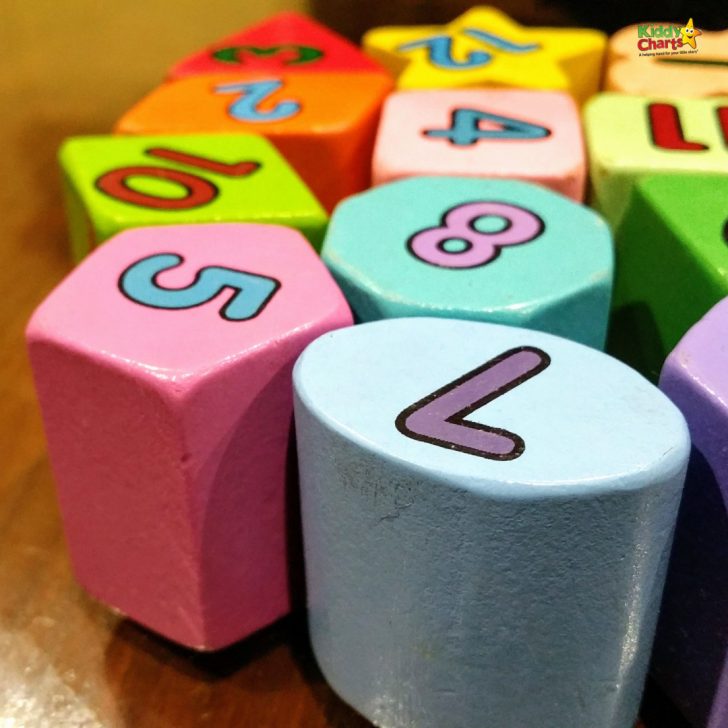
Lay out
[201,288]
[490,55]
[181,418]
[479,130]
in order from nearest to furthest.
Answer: [181,418]
[201,288]
[479,130]
[490,55]

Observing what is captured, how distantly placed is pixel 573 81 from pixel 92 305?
104 centimetres

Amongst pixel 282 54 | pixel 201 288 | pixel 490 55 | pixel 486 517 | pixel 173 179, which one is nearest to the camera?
pixel 486 517

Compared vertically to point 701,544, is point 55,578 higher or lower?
lower

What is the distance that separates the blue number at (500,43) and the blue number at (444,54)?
0.04m

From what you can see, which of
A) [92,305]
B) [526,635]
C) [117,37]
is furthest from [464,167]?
[117,37]

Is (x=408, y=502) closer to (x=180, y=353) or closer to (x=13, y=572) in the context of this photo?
(x=180, y=353)

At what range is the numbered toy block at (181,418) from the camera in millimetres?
760

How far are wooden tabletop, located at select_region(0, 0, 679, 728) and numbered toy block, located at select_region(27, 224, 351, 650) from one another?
0.16 ft

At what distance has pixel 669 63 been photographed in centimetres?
144

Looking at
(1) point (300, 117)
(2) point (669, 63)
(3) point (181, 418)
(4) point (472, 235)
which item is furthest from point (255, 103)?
(3) point (181, 418)

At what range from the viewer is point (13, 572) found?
3.30 feet

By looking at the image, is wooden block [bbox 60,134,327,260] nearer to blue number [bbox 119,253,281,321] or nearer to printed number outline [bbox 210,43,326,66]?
blue number [bbox 119,253,281,321]

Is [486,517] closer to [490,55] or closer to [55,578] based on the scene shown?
[55,578]

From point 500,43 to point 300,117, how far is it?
466 millimetres
